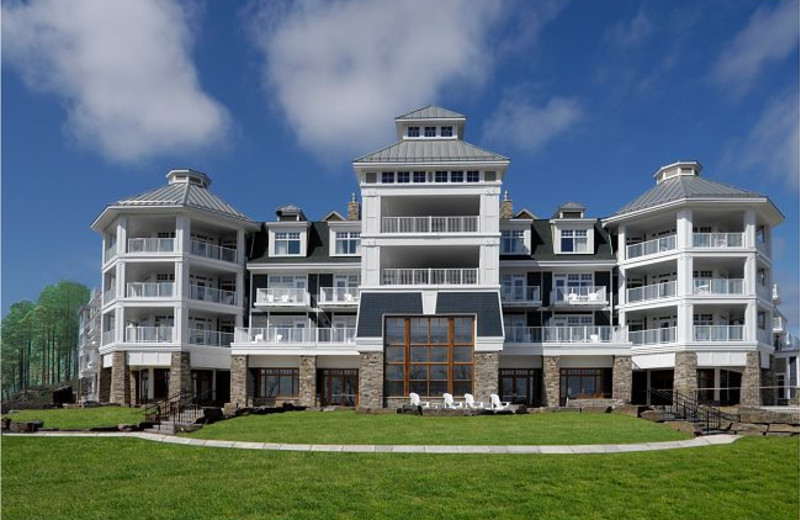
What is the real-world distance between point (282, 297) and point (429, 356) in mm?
9904

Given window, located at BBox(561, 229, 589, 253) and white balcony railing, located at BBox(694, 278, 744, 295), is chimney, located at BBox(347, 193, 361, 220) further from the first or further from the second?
white balcony railing, located at BBox(694, 278, 744, 295)

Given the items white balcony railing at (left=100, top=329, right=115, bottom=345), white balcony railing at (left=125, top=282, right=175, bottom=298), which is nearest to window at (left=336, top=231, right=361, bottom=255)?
white balcony railing at (left=125, top=282, right=175, bottom=298)

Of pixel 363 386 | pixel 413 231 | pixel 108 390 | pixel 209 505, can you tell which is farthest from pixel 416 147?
pixel 209 505

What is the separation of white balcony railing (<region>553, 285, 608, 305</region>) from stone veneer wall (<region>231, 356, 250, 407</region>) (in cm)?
1675

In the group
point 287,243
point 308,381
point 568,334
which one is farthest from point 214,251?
point 568,334

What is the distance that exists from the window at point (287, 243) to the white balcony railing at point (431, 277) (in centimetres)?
782

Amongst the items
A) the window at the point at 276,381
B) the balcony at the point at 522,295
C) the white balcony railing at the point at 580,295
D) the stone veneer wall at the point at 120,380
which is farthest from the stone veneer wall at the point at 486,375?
the stone veneer wall at the point at 120,380

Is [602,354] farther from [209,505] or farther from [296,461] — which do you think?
[209,505]

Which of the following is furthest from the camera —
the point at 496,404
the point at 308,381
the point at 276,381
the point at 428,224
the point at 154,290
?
the point at 276,381

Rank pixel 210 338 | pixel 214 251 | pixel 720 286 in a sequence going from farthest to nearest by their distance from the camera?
pixel 214 251, pixel 210 338, pixel 720 286

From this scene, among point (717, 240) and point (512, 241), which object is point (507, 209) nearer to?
point (512, 241)

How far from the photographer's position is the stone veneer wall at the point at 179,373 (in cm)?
3825

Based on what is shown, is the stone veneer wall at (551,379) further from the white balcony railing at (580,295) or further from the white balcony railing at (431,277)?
the white balcony railing at (431,277)

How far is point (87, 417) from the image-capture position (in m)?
30.5
